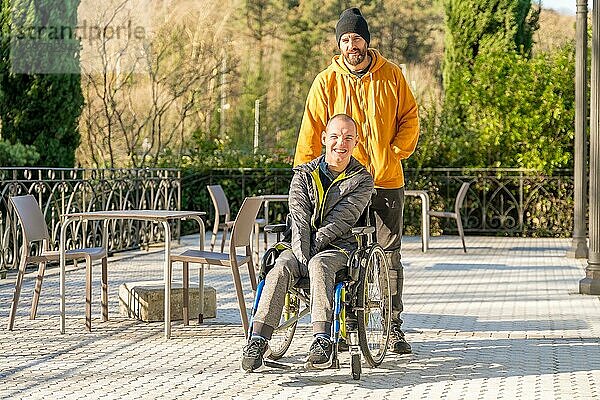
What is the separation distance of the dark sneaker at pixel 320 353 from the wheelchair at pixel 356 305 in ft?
0.17

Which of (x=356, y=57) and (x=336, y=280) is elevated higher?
(x=356, y=57)

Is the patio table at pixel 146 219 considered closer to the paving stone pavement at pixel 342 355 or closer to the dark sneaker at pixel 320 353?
the paving stone pavement at pixel 342 355

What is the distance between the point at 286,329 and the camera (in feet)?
20.6

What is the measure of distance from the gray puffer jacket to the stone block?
2.07 m

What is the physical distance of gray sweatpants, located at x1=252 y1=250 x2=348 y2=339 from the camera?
5.84m

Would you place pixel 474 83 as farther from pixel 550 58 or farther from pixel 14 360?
pixel 14 360

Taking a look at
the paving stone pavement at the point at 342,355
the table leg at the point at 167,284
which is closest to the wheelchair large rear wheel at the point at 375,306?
the paving stone pavement at the point at 342,355

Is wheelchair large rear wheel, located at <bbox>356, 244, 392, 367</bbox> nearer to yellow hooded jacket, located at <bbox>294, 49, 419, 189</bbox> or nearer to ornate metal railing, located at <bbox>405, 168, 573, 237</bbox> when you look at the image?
yellow hooded jacket, located at <bbox>294, 49, 419, 189</bbox>

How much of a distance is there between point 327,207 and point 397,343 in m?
0.98

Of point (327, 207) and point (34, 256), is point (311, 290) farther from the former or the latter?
point (34, 256)

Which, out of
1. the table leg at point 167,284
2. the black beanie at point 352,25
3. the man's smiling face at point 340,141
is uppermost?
the black beanie at point 352,25

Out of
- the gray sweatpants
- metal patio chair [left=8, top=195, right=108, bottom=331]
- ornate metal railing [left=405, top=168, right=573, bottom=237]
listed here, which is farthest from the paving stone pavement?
ornate metal railing [left=405, top=168, right=573, bottom=237]

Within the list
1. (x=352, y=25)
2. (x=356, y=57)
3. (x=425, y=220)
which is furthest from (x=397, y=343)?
(x=425, y=220)

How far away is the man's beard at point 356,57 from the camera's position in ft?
22.0
